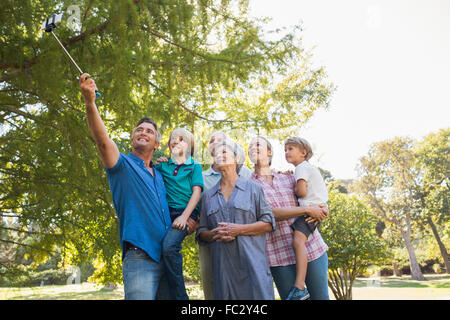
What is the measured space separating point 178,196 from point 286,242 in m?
0.84

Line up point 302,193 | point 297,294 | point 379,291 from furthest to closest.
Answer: point 379,291 → point 302,193 → point 297,294

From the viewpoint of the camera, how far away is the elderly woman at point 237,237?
1.86m

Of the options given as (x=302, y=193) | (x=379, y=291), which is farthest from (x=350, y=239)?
(x=302, y=193)

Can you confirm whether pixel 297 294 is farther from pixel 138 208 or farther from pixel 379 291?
pixel 379 291

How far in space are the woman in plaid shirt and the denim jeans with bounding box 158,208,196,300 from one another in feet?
2.31

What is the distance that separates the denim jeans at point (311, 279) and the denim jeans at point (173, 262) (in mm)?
721

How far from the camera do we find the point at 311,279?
222cm

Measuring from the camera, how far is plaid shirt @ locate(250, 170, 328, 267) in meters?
2.26

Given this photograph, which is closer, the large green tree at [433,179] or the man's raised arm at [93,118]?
the man's raised arm at [93,118]

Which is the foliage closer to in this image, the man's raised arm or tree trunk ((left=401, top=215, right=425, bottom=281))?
the man's raised arm

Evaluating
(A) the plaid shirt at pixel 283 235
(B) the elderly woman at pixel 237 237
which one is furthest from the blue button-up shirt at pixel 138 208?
(A) the plaid shirt at pixel 283 235

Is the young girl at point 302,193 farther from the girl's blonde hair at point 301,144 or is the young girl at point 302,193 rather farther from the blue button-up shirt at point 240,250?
the blue button-up shirt at point 240,250

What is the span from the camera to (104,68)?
3.48m
